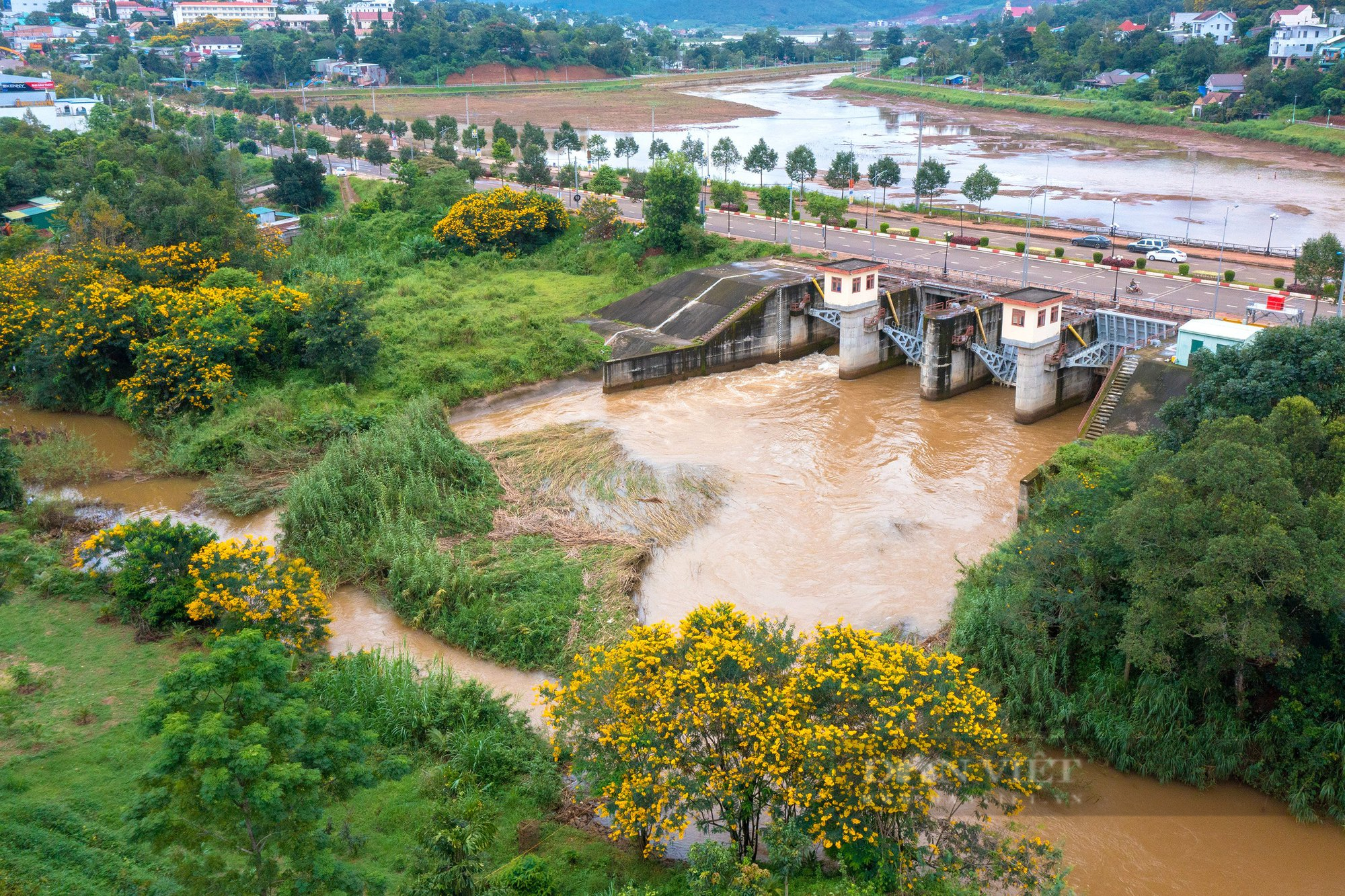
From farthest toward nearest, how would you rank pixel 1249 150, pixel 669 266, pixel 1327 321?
pixel 1249 150 → pixel 669 266 → pixel 1327 321

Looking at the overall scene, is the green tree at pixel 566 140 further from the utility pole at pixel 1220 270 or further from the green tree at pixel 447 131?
the utility pole at pixel 1220 270

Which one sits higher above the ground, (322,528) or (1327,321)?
(1327,321)

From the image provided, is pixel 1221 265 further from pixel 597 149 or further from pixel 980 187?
pixel 597 149

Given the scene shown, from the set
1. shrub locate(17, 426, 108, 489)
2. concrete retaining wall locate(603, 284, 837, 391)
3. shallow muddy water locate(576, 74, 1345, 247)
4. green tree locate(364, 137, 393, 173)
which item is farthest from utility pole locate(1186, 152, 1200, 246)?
green tree locate(364, 137, 393, 173)

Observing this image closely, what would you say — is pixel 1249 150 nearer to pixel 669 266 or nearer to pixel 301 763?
pixel 669 266

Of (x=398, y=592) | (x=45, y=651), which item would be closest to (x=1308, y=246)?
(x=398, y=592)

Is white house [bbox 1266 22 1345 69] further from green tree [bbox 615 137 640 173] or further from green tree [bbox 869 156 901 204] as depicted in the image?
green tree [bbox 615 137 640 173]

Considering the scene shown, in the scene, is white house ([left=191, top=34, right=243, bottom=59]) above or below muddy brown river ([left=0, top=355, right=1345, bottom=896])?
above
